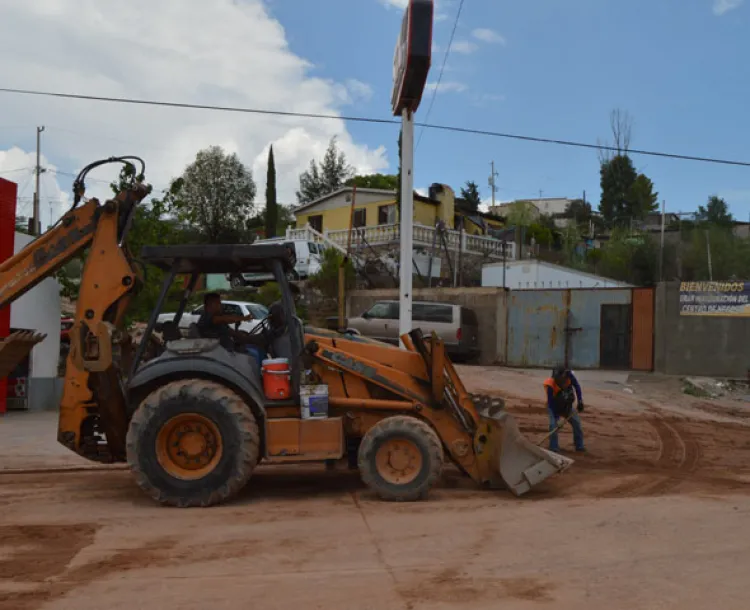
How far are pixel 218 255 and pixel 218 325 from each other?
737 millimetres

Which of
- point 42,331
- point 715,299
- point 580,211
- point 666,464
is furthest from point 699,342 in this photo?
point 580,211

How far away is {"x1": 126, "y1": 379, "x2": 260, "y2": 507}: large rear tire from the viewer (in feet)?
22.0

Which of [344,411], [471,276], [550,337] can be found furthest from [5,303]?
[471,276]

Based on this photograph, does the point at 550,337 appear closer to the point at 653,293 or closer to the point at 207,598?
the point at 653,293

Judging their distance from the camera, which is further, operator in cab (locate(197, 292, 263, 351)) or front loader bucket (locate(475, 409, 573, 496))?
operator in cab (locate(197, 292, 263, 351))

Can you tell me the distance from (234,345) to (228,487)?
1.43 metres

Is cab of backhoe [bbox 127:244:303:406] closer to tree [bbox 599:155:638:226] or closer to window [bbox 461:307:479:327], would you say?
window [bbox 461:307:479:327]

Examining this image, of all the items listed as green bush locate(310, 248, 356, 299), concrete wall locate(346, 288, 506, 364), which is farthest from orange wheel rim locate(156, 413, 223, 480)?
green bush locate(310, 248, 356, 299)

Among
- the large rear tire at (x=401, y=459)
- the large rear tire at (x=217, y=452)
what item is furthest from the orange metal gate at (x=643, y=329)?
the large rear tire at (x=217, y=452)

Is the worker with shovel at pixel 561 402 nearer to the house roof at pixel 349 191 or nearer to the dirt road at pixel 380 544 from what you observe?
the dirt road at pixel 380 544

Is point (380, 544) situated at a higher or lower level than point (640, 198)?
lower

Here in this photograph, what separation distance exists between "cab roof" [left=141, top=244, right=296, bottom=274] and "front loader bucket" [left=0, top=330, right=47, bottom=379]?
5.15ft

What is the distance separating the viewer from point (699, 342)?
1761cm

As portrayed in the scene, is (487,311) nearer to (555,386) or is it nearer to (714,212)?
(555,386)
